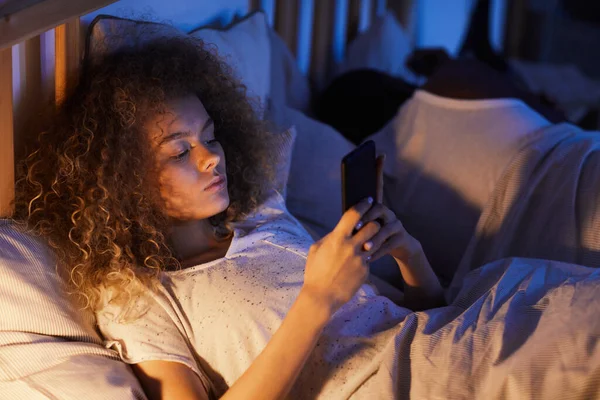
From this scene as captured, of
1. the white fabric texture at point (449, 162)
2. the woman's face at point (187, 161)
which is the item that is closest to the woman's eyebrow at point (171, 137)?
the woman's face at point (187, 161)

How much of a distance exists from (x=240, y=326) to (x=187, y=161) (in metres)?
0.25

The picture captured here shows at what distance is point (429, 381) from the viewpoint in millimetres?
893

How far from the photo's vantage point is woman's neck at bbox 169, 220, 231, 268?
1.11 metres

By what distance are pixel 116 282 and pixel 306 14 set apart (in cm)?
124

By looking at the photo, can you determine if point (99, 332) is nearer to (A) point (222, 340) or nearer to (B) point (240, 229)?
(A) point (222, 340)

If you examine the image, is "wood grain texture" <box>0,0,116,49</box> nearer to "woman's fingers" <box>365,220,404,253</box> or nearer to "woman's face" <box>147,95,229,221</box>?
"woman's face" <box>147,95,229,221</box>

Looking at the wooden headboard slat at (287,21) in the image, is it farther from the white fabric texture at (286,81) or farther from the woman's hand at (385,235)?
the woman's hand at (385,235)

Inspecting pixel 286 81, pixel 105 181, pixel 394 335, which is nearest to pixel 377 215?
pixel 394 335

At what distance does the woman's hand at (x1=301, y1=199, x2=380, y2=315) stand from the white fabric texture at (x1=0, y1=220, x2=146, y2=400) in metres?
0.26

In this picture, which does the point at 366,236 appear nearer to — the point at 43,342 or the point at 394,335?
the point at 394,335

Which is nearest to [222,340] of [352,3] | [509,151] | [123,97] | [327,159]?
[123,97]

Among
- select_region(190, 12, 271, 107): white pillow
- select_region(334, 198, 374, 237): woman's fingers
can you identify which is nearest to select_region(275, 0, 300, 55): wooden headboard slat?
select_region(190, 12, 271, 107): white pillow

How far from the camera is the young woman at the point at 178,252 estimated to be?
0.92m

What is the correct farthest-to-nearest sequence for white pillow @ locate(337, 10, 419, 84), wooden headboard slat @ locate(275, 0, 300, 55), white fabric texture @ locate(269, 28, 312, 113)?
white pillow @ locate(337, 10, 419, 84)
wooden headboard slat @ locate(275, 0, 300, 55)
white fabric texture @ locate(269, 28, 312, 113)
